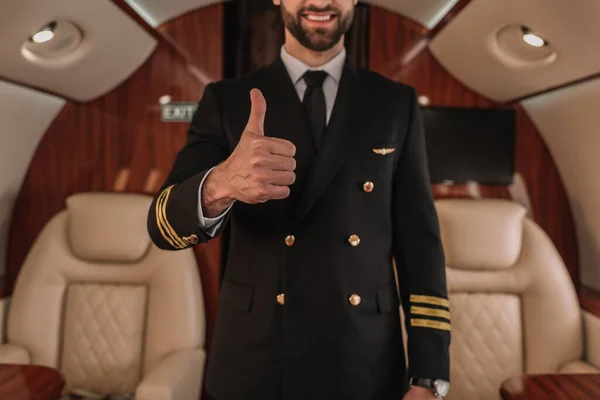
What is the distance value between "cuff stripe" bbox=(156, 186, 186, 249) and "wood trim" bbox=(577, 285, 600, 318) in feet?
6.16

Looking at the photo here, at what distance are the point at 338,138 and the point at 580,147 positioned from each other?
5.35 ft

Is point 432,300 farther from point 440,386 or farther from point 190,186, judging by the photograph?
point 190,186

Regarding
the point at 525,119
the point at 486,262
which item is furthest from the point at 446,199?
the point at 525,119

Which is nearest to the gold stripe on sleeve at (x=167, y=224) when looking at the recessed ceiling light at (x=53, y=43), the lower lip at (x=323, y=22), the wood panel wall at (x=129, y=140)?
the lower lip at (x=323, y=22)

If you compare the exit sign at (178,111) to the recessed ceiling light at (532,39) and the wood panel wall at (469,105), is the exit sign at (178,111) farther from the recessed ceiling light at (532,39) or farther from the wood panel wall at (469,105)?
the recessed ceiling light at (532,39)

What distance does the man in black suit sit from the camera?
1.05 metres

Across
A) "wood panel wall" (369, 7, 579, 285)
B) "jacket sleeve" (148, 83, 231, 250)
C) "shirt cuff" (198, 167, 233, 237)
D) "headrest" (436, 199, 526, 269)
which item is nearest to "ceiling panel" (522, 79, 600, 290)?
"wood panel wall" (369, 7, 579, 285)

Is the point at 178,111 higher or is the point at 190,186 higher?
the point at 178,111

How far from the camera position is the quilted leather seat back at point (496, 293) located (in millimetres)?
2107

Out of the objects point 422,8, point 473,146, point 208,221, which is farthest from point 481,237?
point 208,221

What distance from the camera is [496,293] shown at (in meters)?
2.18

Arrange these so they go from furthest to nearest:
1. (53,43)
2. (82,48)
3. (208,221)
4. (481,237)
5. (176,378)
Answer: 1. (481,237)
2. (82,48)
3. (53,43)
4. (176,378)
5. (208,221)

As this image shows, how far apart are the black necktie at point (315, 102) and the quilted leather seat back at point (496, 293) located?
1.27 m

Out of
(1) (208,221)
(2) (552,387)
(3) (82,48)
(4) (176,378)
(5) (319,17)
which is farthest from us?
(3) (82,48)
